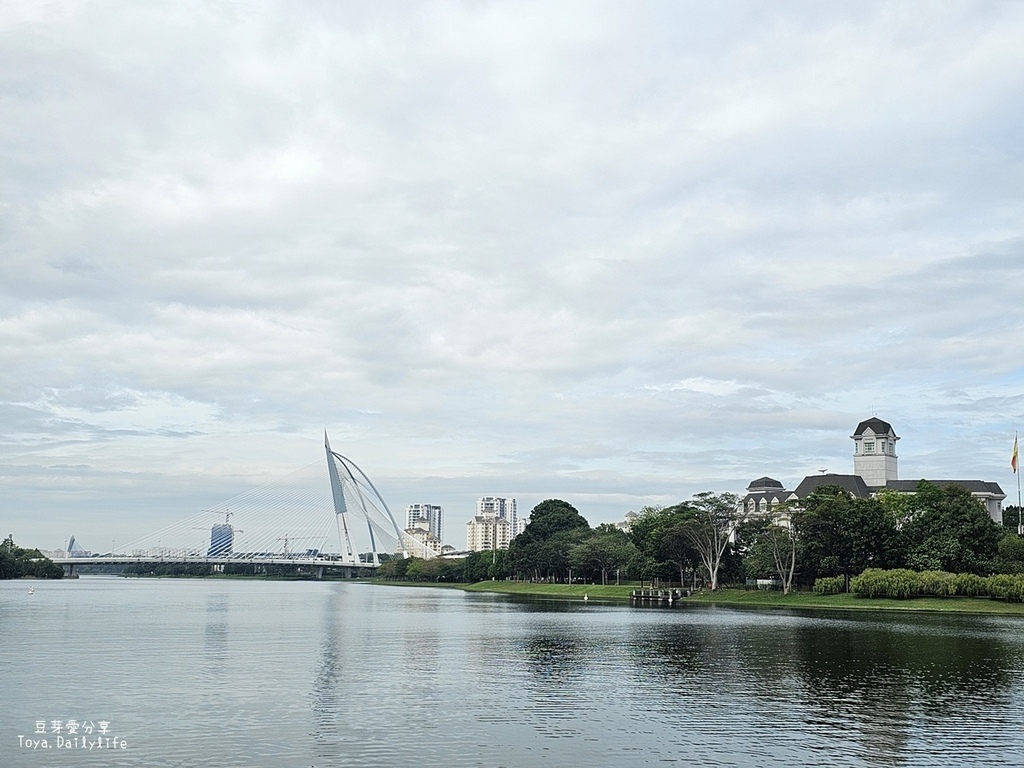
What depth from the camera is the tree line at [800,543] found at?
80.8m

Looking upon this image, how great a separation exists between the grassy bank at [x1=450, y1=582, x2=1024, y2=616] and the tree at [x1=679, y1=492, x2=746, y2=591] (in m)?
3.76

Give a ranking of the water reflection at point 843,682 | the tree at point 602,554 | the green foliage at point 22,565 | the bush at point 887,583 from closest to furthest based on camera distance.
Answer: the water reflection at point 843,682, the bush at point 887,583, the tree at point 602,554, the green foliage at point 22,565

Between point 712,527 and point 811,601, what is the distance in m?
15.8

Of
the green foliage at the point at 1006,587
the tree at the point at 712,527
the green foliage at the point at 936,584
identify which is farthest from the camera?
the tree at the point at 712,527

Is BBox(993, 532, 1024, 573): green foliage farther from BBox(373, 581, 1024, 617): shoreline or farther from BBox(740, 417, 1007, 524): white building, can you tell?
BBox(740, 417, 1007, 524): white building

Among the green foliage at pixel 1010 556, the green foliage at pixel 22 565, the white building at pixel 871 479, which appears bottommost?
the green foliage at pixel 22 565

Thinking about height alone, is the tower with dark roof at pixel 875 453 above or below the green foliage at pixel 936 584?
above

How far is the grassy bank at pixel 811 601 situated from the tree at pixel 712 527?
3759mm

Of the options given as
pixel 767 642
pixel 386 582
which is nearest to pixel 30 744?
pixel 767 642

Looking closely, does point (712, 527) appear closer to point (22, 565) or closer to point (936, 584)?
point (936, 584)

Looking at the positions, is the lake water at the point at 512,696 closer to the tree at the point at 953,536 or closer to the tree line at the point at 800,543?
the tree at the point at 953,536

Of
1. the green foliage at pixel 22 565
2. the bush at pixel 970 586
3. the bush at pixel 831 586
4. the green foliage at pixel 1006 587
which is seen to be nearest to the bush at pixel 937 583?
the bush at pixel 970 586

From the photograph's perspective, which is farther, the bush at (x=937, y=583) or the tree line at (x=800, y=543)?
the tree line at (x=800, y=543)

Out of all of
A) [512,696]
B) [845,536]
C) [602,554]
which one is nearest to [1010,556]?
[845,536]
